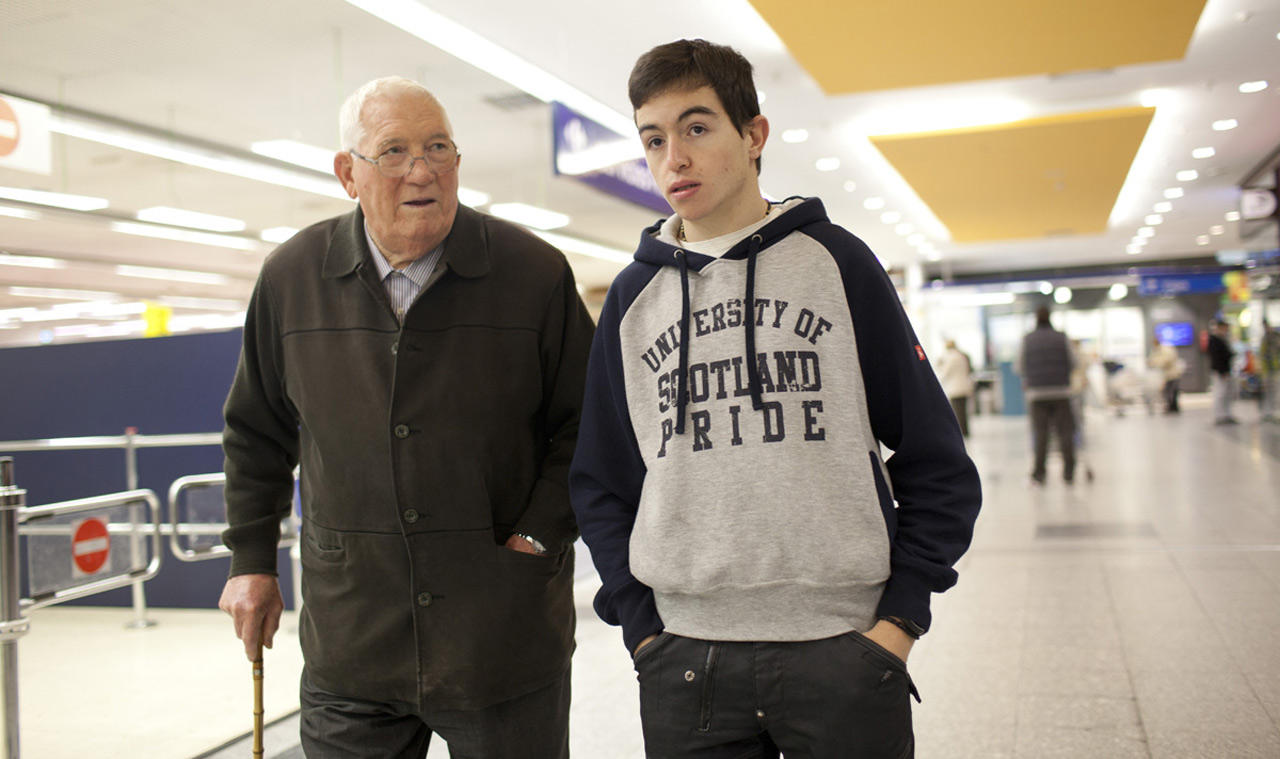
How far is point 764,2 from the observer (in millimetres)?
6098

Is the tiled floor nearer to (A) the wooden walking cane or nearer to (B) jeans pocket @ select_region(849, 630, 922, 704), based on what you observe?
(A) the wooden walking cane

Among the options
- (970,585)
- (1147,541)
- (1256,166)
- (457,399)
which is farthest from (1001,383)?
(457,399)

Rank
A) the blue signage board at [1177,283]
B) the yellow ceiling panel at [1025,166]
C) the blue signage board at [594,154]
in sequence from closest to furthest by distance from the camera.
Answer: the blue signage board at [594,154] < the yellow ceiling panel at [1025,166] < the blue signage board at [1177,283]

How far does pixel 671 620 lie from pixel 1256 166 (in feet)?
48.0

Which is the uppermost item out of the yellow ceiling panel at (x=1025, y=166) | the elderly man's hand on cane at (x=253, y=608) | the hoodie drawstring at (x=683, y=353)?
the yellow ceiling panel at (x=1025, y=166)

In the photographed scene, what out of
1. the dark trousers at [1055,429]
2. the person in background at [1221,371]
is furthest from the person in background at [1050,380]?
the person in background at [1221,371]

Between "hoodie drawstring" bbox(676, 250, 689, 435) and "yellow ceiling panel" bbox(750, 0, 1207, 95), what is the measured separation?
17.3 feet

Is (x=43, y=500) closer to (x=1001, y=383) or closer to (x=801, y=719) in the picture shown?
(x=801, y=719)

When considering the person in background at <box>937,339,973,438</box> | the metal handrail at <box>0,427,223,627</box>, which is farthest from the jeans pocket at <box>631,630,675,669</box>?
the person in background at <box>937,339,973,438</box>

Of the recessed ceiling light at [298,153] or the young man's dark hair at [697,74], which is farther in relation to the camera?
the recessed ceiling light at [298,153]

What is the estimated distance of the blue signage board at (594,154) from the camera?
5984 millimetres

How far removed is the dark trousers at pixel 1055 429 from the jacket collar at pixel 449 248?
26.8ft

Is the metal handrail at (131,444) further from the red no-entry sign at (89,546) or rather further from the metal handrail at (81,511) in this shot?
the red no-entry sign at (89,546)

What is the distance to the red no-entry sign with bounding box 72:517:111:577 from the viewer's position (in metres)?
3.39
